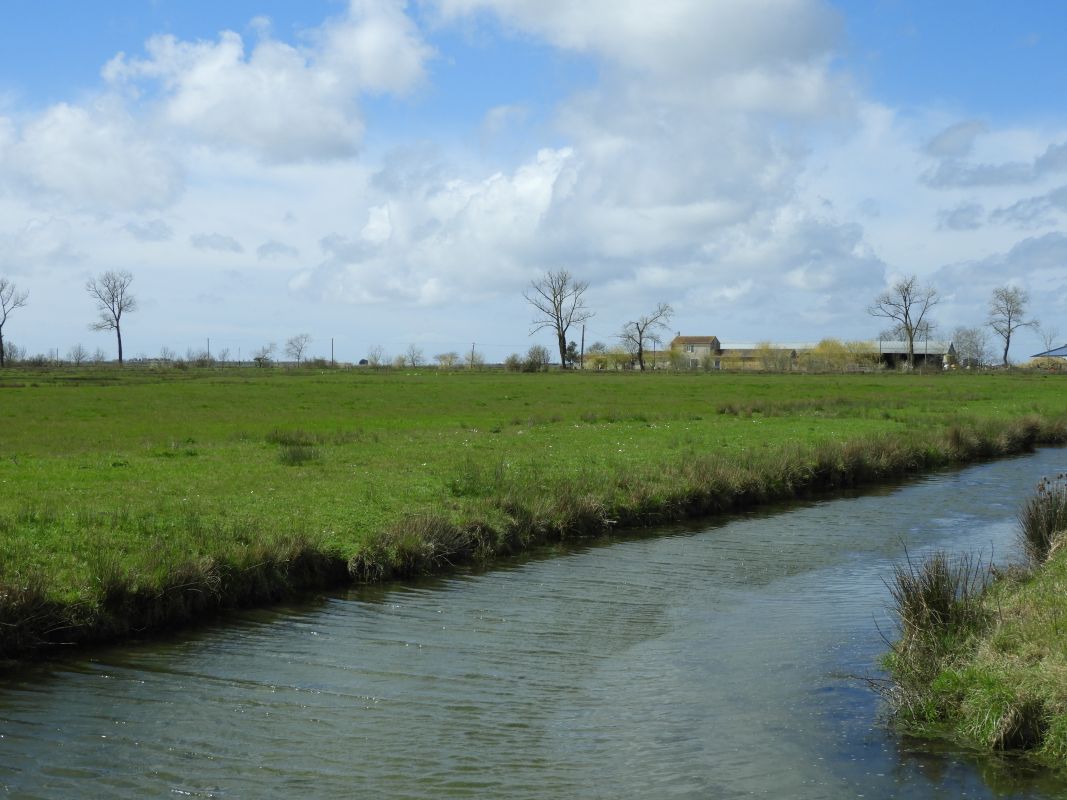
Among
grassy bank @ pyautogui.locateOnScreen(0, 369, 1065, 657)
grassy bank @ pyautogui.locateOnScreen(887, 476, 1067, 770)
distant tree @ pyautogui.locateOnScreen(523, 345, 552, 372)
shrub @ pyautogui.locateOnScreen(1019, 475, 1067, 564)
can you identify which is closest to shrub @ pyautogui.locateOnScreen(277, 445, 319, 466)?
grassy bank @ pyautogui.locateOnScreen(0, 369, 1065, 657)

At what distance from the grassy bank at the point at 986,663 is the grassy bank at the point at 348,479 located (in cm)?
869

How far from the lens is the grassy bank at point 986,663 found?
29.0 feet

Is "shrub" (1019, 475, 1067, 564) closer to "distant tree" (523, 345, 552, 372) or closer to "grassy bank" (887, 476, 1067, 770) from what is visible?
"grassy bank" (887, 476, 1067, 770)

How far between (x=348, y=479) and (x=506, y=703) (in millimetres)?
12209

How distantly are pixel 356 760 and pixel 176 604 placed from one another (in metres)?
5.56

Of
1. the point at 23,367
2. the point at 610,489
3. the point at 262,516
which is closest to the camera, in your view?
the point at 262,516

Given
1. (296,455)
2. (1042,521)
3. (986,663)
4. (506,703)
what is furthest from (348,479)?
(986,663)

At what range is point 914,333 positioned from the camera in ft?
458

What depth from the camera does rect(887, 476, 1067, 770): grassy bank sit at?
8828mm

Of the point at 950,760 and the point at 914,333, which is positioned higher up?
the point at 914,333

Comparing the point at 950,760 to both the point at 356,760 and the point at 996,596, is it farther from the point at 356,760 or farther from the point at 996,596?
the point at 356,760

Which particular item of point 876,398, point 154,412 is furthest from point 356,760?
point 876,398

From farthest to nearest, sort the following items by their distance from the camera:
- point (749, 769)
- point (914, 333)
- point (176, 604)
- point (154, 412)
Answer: point (914, 333) → point (154, 412) → point (176, 604) → point (749, 769)

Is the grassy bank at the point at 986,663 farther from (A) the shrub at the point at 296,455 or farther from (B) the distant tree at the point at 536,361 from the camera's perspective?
(B) the distant tree at the point at 536,361
